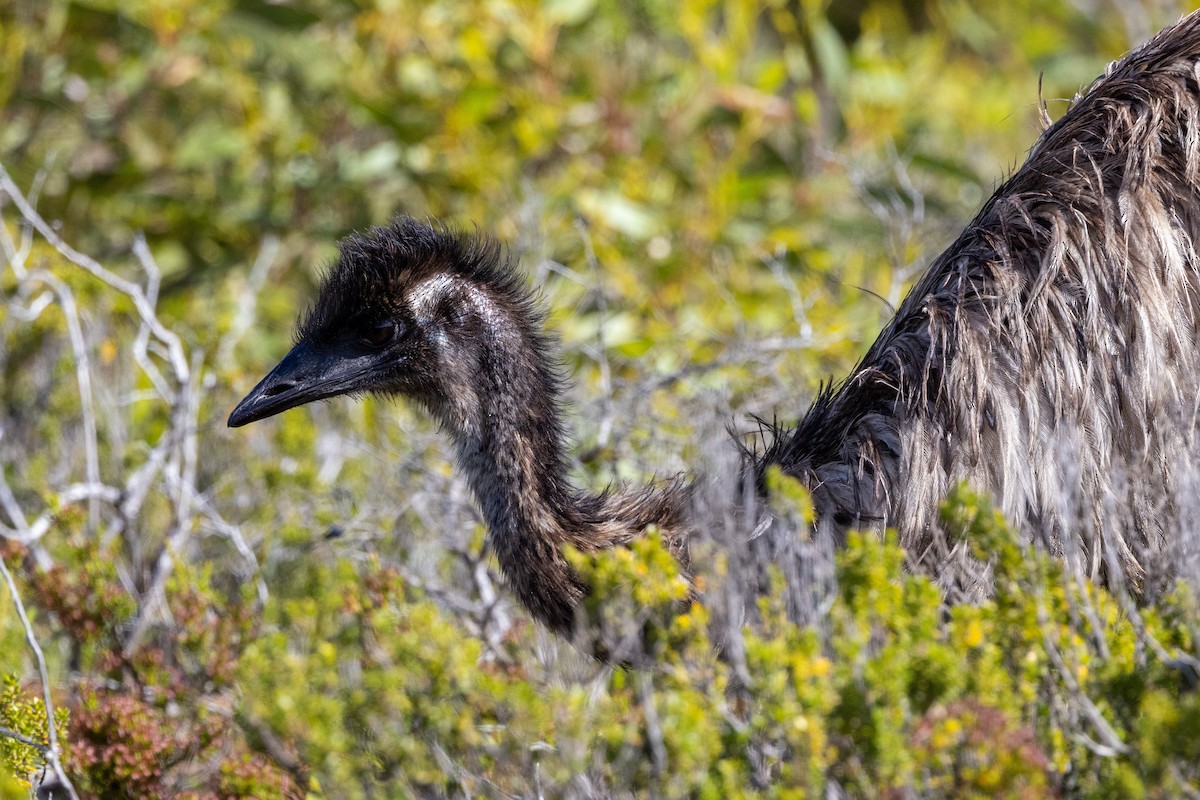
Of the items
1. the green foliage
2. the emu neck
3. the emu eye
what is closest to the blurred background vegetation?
the green foliage

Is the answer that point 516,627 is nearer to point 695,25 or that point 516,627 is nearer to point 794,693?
point 794,693

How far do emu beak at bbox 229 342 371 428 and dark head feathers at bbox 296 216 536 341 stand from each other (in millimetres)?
72

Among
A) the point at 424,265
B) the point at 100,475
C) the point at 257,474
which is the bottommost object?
the point at 100,475

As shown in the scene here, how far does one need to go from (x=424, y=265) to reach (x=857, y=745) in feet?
6.50

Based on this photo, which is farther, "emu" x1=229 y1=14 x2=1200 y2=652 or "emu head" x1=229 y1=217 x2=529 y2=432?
"emu head" x1=229 y1=217 x2=529 y2=432

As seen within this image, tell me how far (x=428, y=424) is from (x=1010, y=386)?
266cm

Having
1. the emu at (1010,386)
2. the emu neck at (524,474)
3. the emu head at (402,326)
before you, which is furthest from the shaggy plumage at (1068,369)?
the emu head at (402,326)

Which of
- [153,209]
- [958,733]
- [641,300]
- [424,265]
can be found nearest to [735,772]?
[958,733]

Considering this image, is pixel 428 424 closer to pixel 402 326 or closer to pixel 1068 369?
pixel 402 326

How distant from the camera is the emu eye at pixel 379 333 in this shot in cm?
404

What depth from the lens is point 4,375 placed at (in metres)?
6.14

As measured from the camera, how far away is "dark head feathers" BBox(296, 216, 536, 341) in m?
4.01

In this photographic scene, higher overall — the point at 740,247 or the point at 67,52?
the point at 740,247

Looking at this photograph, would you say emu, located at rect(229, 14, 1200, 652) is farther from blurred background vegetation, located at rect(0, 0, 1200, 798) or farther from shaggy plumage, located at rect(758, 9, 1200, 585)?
blurred background vegetation, located at rect(0, 0, 1200, 798)
